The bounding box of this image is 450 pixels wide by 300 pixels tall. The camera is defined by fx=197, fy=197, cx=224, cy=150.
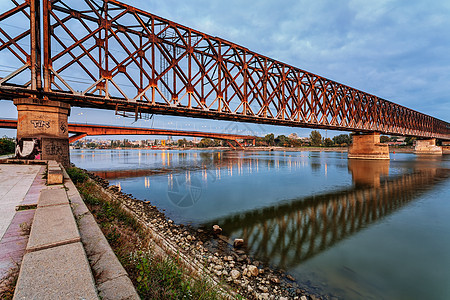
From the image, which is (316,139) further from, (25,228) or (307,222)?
(25,228)

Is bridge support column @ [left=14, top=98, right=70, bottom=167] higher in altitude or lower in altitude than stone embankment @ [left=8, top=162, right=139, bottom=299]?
higher

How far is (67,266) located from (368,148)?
259 feet

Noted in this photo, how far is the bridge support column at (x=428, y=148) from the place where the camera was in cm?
10275

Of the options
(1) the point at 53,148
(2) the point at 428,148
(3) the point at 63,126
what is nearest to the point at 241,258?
(1) the point at 53,148

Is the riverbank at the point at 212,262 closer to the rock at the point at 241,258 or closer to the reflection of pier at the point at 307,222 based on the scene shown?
the rock at the point at 241,258

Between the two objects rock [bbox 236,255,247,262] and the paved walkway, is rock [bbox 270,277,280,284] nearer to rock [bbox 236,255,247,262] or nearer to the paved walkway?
rock [bbox 236,255,247,262]

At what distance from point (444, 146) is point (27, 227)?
7531 inches

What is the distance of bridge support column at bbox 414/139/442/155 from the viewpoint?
102750 mm

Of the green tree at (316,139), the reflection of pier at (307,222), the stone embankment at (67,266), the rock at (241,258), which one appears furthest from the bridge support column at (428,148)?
the stone embankment at (67,266)

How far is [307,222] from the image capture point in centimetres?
1287

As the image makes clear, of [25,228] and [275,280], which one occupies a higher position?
[25,228]

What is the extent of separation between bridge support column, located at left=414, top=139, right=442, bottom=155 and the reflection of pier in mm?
120723

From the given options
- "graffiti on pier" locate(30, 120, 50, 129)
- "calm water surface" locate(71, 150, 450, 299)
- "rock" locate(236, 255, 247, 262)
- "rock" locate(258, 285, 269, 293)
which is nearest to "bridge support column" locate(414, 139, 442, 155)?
"calm water surface" locate(71, 150, 450, 299)

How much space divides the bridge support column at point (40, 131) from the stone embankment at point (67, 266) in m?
16.4
